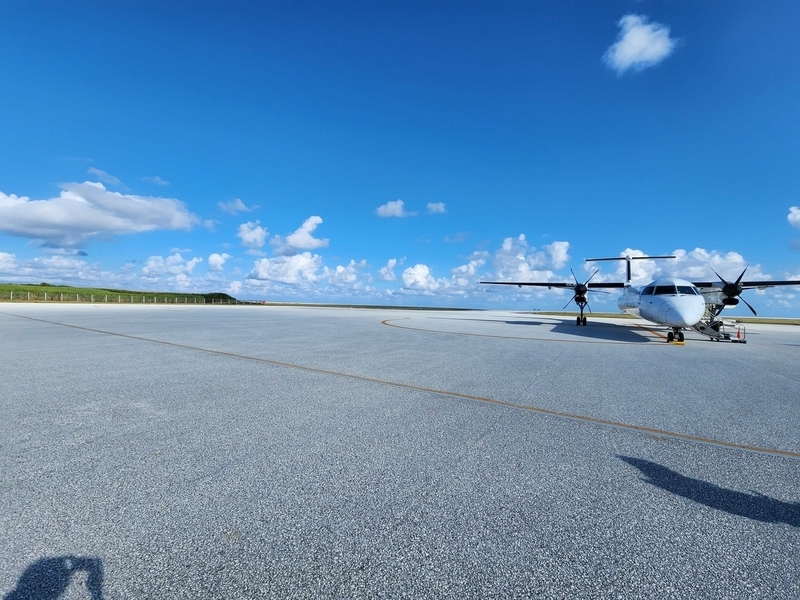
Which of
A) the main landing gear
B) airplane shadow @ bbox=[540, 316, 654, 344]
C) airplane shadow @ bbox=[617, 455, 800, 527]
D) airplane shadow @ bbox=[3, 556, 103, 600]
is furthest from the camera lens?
airplane shadow @ bbox=[540, 316, 654, 344]

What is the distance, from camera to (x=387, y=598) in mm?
2082

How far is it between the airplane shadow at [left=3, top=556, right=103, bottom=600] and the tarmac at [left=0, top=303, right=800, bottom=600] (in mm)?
12

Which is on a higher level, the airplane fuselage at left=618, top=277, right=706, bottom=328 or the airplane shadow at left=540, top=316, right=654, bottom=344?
the airplane fuselage at left=618, top=277, right=706, bottom=328

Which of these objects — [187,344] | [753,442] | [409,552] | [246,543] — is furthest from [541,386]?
[187,344]

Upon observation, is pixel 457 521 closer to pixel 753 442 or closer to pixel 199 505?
pixel 199 505

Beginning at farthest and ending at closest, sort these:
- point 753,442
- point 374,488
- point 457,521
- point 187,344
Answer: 1. point 187,344
2. point 753,442
3. point 374,488
4. point 457,521

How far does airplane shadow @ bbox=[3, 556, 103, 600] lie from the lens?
2.04m

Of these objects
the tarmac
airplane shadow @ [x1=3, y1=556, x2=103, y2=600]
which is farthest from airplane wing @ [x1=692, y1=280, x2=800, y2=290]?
airplane shadow @ [x1=3, y1=556, x2=103, y2=600]

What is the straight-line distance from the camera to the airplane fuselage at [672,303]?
48.0 ft

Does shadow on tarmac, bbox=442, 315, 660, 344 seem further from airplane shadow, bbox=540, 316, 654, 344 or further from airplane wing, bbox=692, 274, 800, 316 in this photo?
airplane wing, bbox=692, 274, 800, 316

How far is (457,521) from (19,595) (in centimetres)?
250

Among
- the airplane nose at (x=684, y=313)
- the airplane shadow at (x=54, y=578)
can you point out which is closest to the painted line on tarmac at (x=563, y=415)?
the airplane shadow at (x=54, y=578)

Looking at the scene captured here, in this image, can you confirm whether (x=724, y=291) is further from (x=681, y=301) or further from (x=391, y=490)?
(x=391, y=490)

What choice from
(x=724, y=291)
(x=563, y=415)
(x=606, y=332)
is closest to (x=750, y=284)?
(x=724, y=291)
